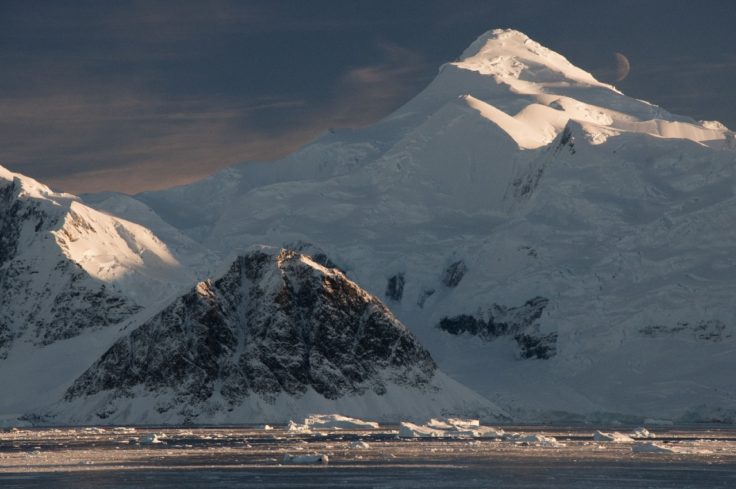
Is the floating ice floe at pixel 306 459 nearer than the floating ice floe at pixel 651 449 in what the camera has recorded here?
Yes

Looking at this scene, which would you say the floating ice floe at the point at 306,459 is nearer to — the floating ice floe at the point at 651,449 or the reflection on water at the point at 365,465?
the reflection on water at the point at 365,465

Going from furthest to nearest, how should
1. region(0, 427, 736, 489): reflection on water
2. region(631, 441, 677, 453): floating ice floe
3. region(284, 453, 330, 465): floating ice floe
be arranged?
1. region(631, 441, 677, 453): floating ice floe
2. region(284, 453, 330, 465): floating ice floe
3. region(0, 427, 736, 489): reflection on water

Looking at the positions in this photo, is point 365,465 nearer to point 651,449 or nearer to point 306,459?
point 306,459

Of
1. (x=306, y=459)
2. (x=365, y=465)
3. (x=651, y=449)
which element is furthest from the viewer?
(x=651, y=449)

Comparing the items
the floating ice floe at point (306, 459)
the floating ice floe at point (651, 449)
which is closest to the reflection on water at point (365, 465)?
the floating ice floe at point (651, 449)

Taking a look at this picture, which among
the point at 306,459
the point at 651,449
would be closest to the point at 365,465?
the point at 306,459

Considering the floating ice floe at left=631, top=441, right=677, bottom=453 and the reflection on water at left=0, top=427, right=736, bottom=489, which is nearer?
the reflection on water at left=0, top=427, right=736, bottom=489

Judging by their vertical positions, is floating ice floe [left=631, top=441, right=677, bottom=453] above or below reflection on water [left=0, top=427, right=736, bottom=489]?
above

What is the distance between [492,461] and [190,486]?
4100cm

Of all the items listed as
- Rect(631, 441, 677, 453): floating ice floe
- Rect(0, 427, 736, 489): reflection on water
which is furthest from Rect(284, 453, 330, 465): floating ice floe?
Rect(631, 441, 677, 453): floating ice floe

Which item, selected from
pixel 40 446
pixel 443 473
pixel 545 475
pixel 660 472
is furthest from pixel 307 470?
pixel 40 446

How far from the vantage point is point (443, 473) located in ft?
481

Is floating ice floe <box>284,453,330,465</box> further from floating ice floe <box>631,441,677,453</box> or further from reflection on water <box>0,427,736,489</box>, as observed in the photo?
floating ice floe <box>631,441,677,453</box>

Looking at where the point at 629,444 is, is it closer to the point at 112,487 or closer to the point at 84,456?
the point at 84,456
